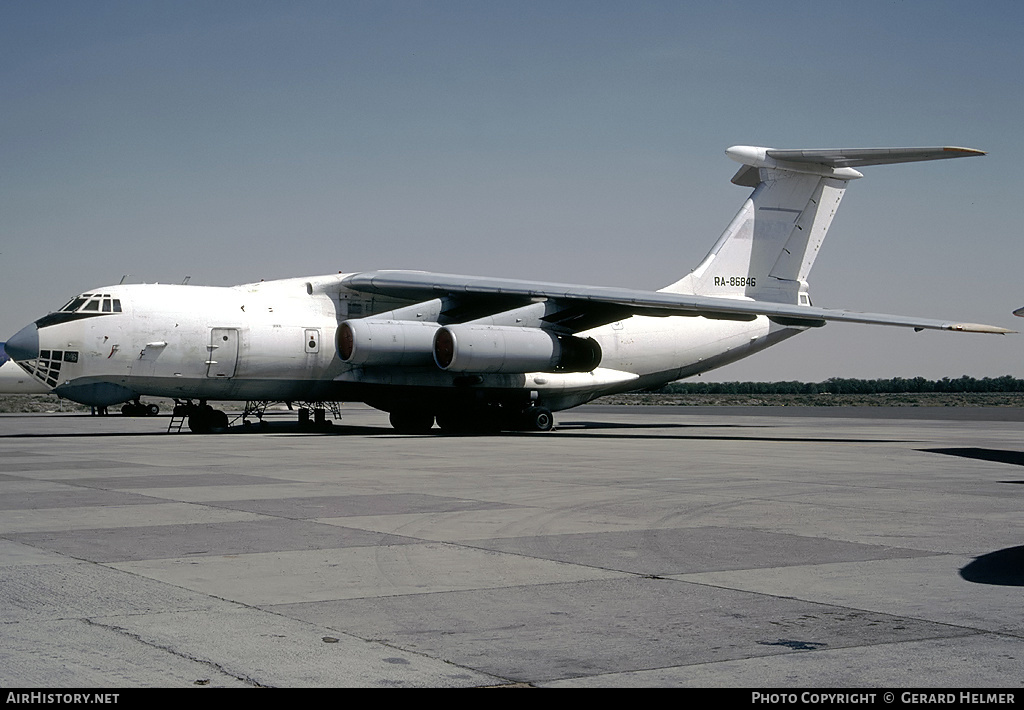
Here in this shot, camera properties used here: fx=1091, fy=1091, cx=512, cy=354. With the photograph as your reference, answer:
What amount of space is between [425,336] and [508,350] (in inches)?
70.0

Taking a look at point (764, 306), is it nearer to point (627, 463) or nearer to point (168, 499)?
point (627, 463)

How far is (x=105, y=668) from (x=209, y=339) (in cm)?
1806

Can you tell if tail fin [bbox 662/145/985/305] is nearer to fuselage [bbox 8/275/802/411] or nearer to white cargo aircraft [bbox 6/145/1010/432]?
white cargo aircraft [bbox 6/145/1010/432]

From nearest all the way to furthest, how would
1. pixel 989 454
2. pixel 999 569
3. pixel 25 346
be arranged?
1. pixel 999 569
2. pixel 989 454
3. pixel 25 346

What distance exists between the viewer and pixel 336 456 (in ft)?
52.7

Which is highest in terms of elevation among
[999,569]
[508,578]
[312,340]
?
[312,340]

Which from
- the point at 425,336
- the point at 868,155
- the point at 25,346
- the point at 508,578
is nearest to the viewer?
the point at 508,578

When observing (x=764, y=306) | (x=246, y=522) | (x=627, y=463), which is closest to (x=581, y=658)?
(x=246, y=522)

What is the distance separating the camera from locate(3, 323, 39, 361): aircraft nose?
68.3 feet

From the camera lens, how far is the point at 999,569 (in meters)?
6.53

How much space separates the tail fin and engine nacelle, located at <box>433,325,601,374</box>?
16.9 feet

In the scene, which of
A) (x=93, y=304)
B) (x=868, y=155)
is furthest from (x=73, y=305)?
(x=868, y=155)

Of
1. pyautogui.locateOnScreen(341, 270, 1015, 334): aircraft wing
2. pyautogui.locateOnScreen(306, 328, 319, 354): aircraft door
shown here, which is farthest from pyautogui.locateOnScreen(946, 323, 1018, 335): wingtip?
pyautogui.locateOnScreen(306, 328, 319, 354): aircraft door

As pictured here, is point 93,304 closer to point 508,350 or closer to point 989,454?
point 508,350
